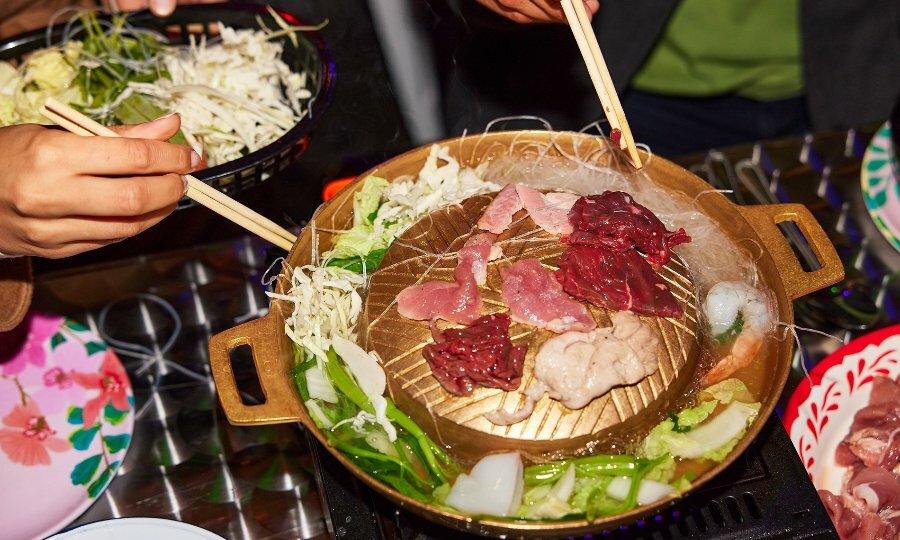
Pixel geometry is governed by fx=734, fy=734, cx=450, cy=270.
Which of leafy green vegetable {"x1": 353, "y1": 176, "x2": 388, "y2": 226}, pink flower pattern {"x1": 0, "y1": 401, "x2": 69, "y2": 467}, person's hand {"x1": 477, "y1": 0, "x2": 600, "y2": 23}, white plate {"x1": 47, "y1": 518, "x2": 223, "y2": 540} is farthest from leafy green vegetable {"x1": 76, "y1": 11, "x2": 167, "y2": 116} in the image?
white plate {"x1": 47, "y1": 518, "x2": 223, "y2": 540}

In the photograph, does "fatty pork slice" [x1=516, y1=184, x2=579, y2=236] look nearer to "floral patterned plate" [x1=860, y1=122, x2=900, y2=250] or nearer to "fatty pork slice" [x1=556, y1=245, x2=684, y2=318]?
"fatty pork slice" [x1=556, y1=245, x2=684, y2=318]

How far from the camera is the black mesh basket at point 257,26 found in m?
3.01

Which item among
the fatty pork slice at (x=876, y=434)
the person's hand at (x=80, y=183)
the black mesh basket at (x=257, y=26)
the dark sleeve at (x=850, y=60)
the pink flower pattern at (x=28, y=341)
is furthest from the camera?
the dark sleeve at (x=850, y=60)

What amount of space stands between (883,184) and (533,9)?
5.59 feet

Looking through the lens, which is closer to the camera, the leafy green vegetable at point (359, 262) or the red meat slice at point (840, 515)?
the red meat slice at point (840, 515)

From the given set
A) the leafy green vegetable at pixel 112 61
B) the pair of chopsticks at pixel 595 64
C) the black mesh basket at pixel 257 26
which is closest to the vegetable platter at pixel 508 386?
the pair of chopsticks at pixel 595 64

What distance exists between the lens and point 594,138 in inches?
103

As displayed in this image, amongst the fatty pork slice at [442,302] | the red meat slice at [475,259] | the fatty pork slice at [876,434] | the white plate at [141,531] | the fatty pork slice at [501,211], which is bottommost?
the fatty pork slice at [876,434]

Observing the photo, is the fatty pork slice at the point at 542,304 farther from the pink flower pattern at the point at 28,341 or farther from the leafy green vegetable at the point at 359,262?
the pink flower pattern at the point at 28,341

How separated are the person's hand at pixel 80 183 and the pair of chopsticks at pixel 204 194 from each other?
0.05 meters

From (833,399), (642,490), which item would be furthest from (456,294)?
(833,399)

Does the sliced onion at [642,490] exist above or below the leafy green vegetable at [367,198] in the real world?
below

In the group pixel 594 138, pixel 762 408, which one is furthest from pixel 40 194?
pixel 762 408

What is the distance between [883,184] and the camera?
318cm
